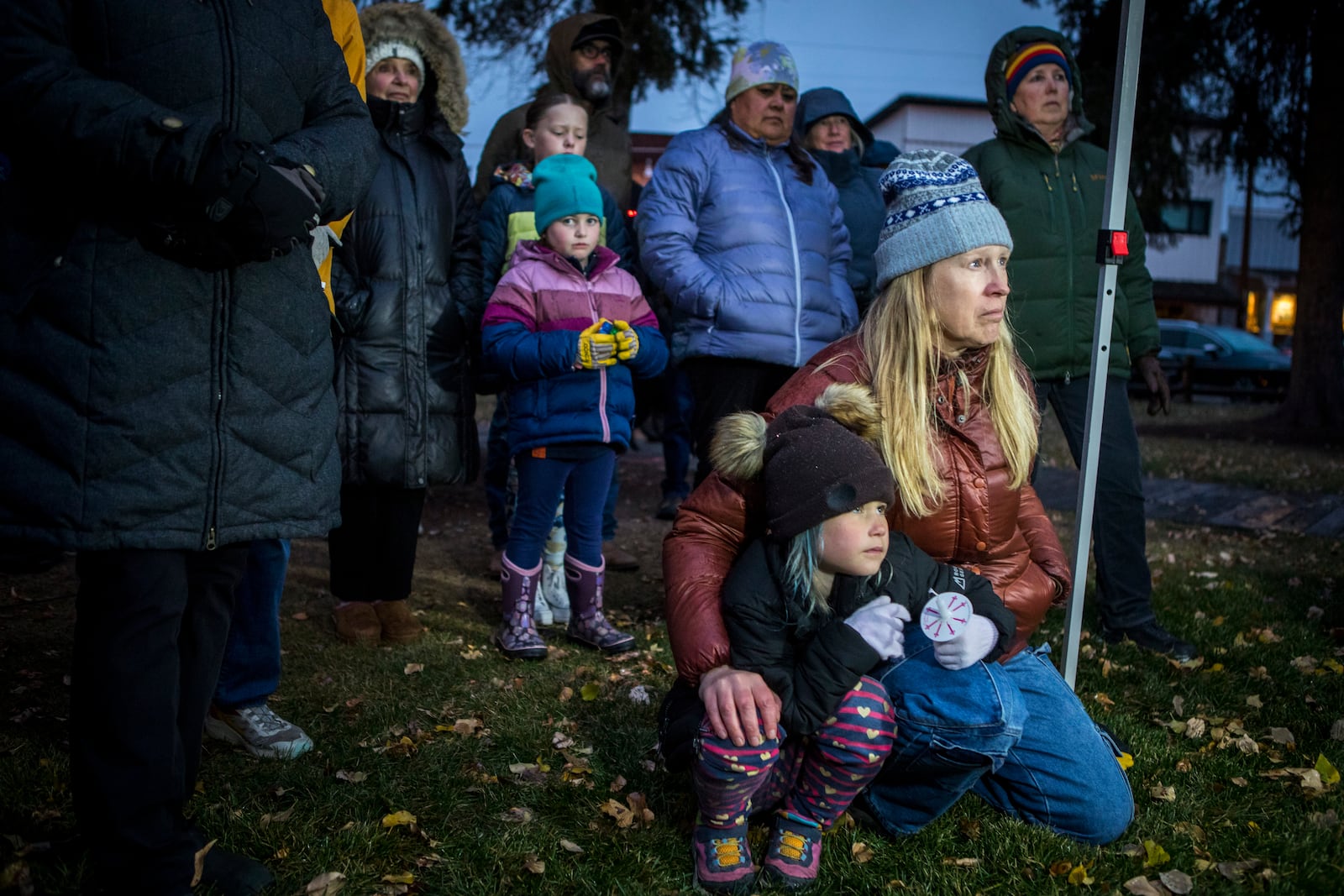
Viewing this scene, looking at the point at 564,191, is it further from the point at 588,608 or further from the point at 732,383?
the point at 588,608

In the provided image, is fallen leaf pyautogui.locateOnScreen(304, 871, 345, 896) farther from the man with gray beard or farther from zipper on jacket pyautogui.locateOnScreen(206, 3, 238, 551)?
the man with gray beard

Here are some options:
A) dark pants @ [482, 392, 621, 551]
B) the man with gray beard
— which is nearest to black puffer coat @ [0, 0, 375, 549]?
dark pants @ [482, 392, 621, 551]

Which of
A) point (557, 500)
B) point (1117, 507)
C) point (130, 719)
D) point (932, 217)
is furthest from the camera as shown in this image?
point (1117, 507)

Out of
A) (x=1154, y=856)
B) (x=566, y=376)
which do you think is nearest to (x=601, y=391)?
(x=566, y=376)

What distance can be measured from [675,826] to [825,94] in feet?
14.4

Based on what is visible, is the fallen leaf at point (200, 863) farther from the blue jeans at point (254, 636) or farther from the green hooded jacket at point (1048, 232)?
the green hooded jacket at point (1048, 232)

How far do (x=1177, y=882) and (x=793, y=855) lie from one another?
0.89 metres

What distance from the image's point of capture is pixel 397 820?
288cm

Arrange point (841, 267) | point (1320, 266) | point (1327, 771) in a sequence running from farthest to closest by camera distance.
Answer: point (1320, 266) → point (841, 267) → point (1327, 771)

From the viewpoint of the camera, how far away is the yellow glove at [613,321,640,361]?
4.36 m

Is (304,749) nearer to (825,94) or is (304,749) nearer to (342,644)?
(342,644)

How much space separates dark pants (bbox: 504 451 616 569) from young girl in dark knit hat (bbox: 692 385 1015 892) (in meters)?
1.81

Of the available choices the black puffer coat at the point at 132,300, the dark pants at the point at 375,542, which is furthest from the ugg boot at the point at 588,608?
the black puffer coat at the point at 132,300

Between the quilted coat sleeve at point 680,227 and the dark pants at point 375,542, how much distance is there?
1.31 metres
